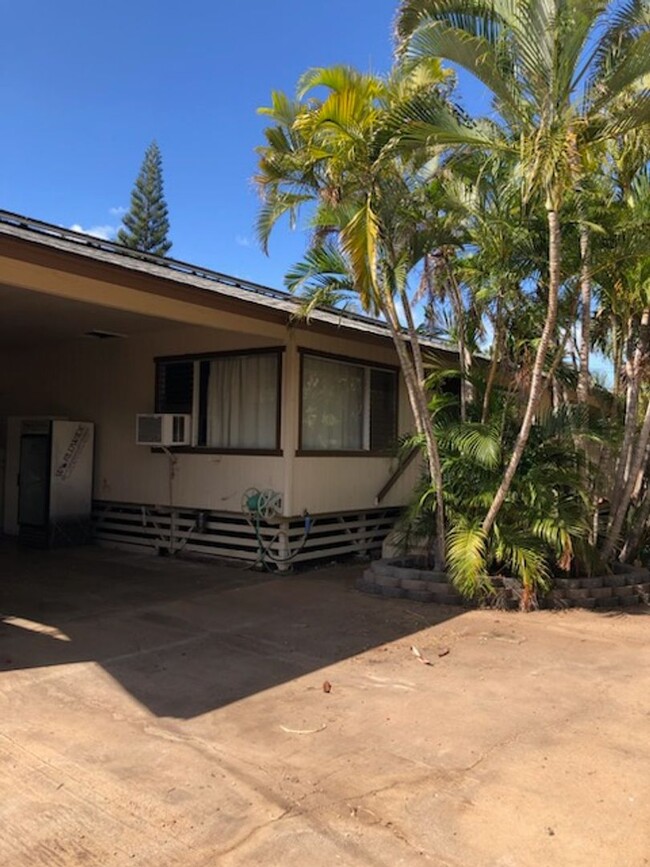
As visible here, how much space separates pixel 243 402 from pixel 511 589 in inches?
161

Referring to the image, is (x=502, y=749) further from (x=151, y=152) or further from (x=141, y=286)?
(x=151, y=152)

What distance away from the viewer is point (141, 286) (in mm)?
6465

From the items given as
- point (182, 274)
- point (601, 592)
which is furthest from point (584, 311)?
point (182, 274)

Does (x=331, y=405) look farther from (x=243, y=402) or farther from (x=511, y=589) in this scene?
(x=511, y=589)

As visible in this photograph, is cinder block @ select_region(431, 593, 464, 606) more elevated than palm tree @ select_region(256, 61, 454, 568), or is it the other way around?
palm tree @ select_region(256, 61, 454, 568)

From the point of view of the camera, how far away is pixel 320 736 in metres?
3.83

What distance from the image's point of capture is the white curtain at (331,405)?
9.08 meters

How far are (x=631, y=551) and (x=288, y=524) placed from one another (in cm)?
397

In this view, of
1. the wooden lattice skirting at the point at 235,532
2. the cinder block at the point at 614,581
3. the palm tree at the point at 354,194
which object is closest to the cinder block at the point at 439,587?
the palm tree at the point at 354,194

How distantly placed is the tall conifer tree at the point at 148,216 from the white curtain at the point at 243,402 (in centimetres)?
3012

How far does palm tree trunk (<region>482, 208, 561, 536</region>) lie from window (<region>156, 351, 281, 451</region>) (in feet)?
Result: 9.56

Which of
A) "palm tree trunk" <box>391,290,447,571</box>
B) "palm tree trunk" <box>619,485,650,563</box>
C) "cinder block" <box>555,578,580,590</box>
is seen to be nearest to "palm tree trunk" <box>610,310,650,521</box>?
"palm tree trunk" <box>619,485,650,563</box>

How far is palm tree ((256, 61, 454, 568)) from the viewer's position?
245 inches

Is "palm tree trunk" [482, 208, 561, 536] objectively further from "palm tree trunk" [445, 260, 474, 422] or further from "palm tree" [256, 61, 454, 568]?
"palm tree trunk" [445, 260, 474, 422]
